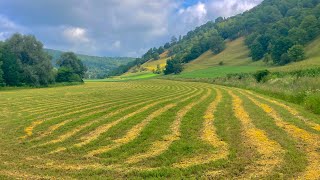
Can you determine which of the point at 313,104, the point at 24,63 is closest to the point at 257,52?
the point at 24,63

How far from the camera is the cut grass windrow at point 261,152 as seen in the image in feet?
31.7

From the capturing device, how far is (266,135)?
14648 millimetres

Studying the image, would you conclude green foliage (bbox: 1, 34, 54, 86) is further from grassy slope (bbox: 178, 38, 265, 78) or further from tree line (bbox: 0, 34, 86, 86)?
grassy slope (bbox: 178, 38, 265, 78)

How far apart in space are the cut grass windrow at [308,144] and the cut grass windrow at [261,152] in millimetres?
937

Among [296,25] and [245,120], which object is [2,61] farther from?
[296,25]

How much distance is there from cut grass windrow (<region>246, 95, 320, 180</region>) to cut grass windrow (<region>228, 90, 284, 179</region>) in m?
0.94

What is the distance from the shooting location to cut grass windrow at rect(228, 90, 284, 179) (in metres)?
9.67

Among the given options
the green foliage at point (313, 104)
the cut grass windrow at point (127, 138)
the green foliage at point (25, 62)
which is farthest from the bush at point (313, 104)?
the green foliage at point (25, 62)

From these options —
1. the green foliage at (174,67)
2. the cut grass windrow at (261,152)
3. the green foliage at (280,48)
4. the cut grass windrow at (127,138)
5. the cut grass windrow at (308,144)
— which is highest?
the green foliage at (280,48)

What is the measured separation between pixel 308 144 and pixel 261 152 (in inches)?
102

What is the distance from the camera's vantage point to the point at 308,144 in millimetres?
12953

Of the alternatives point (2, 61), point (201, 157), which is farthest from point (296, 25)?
point (201, 157)

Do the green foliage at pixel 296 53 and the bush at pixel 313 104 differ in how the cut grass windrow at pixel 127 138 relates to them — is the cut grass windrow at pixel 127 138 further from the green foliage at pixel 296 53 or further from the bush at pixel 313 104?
the green foliage at pixel 296 53

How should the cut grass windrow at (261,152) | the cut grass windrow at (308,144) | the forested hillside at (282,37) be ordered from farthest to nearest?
the forested hillside at (282,37) < the cut grass windrow at (261,152) < the cut grass windrow at (308,144)
